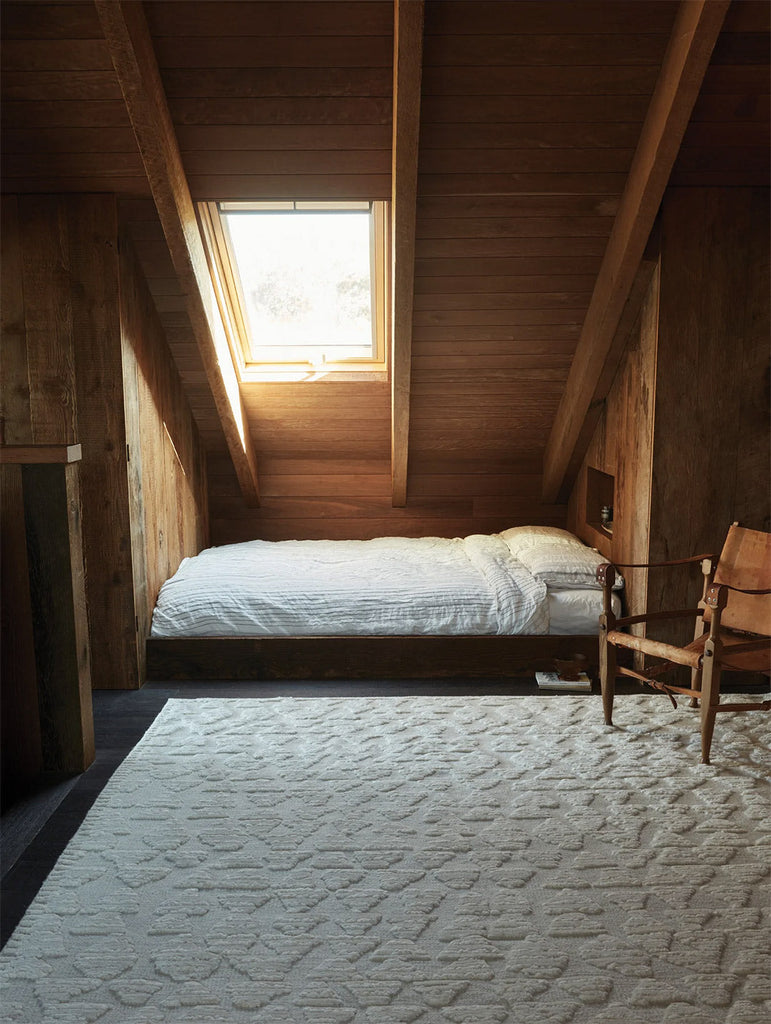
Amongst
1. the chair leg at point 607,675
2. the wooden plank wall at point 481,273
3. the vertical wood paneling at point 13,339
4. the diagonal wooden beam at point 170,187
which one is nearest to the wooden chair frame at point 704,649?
the chair leg at point 607,675

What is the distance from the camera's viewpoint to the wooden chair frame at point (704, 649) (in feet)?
8.76

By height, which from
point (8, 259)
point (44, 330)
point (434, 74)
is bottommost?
point (44, 330)

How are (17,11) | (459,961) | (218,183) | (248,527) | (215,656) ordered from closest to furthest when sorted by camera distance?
(459,961), (17,11), (218,183), (215,656), (248,527)

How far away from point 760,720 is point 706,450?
98 centimetres

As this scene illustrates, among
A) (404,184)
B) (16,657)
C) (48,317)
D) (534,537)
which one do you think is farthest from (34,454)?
(534,537)

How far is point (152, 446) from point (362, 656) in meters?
1.21

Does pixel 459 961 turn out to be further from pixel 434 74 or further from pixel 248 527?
pixel 248 527

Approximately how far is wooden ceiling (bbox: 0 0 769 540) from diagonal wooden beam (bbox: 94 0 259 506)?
9 centimetres

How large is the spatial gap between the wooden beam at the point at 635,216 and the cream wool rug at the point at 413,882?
1438 mm

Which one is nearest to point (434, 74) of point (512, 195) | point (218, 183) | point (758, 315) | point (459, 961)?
point (512, 195)

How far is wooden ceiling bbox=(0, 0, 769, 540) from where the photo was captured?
8.29 feet

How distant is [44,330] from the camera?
3184 mm

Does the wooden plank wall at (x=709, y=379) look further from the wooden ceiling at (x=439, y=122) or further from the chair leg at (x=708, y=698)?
the chair leg at (x=708, y=698)

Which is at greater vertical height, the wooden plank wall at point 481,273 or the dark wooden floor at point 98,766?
the wooden plank wall at point 481,273
